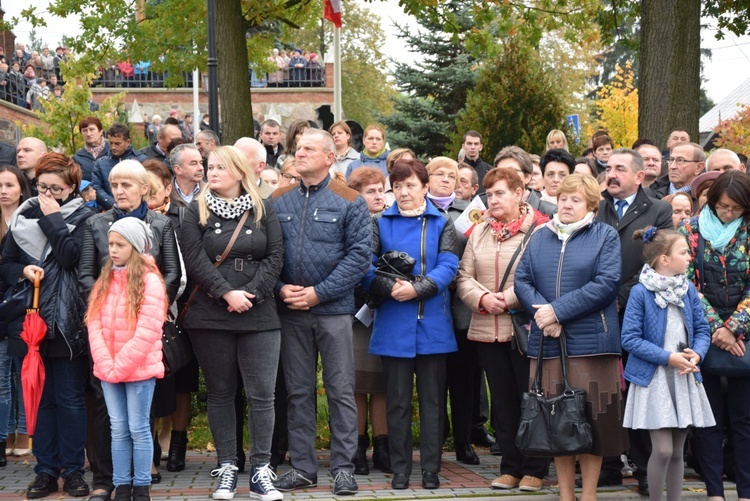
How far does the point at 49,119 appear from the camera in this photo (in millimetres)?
24094

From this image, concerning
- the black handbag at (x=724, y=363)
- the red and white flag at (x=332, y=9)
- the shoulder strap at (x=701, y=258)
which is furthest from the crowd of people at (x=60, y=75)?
the black handbag at (x=724, y=363)

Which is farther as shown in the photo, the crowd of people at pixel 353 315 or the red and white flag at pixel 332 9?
the red and white flag at pixel 332 9

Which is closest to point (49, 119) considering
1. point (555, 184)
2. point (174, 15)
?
point (174, 15)

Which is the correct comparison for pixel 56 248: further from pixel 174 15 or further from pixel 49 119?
pixel 49 119

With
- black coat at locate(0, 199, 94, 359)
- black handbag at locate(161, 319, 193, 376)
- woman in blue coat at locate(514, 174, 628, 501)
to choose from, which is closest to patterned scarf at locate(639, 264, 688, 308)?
woman in blue coat at locate(514, 174, 628, 501)

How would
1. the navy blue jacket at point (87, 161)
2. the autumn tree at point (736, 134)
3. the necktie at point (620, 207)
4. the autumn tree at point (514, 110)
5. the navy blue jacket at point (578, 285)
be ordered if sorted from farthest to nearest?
1. the autumn tree at point (736, 134)
2. the autumn tree at point (514, 110)
3. the navy blue jacket at point (87, 161)
4. the necktie at point (620, 207)
5. the navy blue jacket at point (578, 285)

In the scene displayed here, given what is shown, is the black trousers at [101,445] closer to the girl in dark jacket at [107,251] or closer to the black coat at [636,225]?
the girl in dark jacket at [107,251]

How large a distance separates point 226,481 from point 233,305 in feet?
3.97

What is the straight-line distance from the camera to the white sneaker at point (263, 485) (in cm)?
698

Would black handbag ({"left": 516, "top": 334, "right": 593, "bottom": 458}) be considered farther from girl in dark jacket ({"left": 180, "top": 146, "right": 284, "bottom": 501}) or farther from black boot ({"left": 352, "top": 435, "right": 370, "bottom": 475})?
girl in dark jacket ({"left": 180, "top": 146, "right": 284, "bottom": 501})

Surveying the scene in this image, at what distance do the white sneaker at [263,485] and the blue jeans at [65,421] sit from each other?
1223 millimetres

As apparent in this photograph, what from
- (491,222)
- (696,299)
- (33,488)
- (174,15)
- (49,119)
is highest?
(174,15)

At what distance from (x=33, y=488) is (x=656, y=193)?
5.88 m

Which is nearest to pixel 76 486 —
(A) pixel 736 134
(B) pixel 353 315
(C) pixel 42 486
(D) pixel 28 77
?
(C) pixel 42 486
